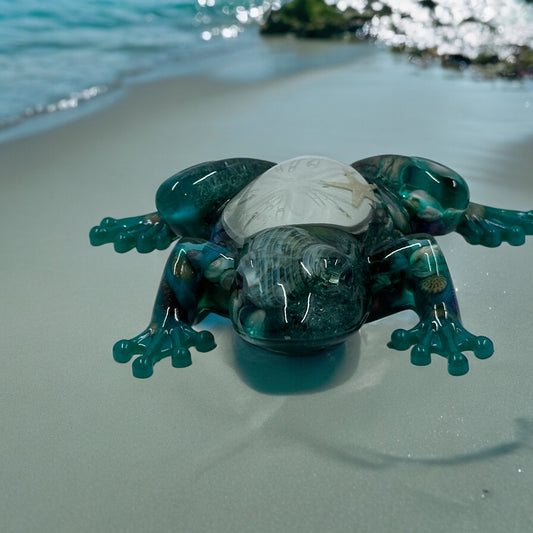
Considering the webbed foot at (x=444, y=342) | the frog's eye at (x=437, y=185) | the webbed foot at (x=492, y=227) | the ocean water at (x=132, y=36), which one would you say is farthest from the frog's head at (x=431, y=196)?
the ocean water at (x=132, y=36)

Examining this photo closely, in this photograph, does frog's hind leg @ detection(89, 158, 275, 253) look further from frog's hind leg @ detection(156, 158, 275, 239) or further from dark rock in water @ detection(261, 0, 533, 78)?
dark rock in water @ detection(261, 0, 533, 78)

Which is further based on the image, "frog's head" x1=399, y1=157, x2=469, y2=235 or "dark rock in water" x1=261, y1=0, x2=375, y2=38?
"dark rock in water" x1=261, y1=0, x2=375, y2=38

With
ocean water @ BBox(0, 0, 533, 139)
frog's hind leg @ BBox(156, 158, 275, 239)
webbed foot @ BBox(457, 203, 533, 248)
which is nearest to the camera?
frog's hind leg @ BBox(156, 158, 275, 239)

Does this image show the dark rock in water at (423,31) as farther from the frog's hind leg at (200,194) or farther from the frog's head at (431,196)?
the frog's hind leg at (200,194)

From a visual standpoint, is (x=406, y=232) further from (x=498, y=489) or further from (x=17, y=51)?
(x=17, y=51)

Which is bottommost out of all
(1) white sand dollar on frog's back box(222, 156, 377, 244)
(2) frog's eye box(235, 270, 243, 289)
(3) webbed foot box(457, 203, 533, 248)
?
(3) webbed foot box(457, 203, 533, 248)

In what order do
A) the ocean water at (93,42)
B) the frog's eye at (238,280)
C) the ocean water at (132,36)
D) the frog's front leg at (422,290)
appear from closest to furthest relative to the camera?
the frog's eye at (238,280), the frog's front leg at (422,290), the ocean water at (93,42), the ocean water at (132,36)

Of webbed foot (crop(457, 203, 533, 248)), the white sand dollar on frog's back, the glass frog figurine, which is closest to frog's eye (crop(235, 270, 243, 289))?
the glass frog figurine

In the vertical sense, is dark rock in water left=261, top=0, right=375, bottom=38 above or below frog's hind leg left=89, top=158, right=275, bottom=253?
below

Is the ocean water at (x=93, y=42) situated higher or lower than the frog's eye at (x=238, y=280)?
lower
